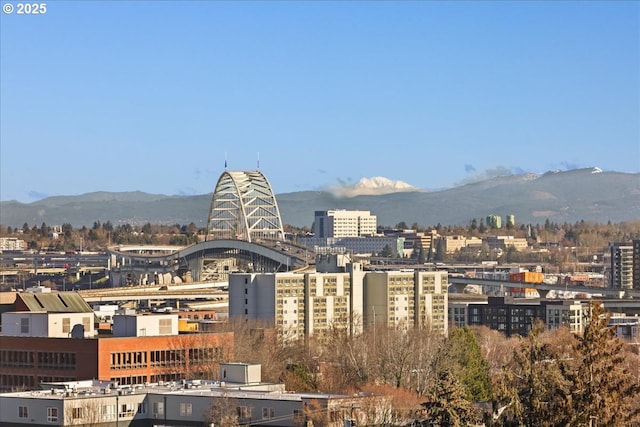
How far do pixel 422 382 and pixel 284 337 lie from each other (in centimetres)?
2710

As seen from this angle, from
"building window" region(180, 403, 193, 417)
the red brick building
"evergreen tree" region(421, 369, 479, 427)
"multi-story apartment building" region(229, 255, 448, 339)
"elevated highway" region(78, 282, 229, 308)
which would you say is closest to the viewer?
"evergreen tree" region(421, 369, 479, 427)

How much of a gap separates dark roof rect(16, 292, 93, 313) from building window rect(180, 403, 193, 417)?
860 inches

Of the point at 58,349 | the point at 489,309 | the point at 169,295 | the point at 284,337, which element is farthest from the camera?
the point at 169,295

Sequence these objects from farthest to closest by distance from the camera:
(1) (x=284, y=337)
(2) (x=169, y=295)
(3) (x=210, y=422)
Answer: (2) (x=169, y=295) < (1) (x=284, y=337) < (3) (x=210, y=422)

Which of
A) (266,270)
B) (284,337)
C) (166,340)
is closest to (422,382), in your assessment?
(166,340)

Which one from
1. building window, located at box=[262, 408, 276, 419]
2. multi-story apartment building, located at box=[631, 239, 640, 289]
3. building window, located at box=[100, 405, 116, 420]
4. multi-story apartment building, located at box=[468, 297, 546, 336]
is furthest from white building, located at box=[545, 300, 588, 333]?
multi-story apartment building, located at box=[631, 239, 640, 289]

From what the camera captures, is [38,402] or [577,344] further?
[38,402]

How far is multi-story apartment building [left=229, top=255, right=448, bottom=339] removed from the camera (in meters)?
106

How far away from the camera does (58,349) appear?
66.8m

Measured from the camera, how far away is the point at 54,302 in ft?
248

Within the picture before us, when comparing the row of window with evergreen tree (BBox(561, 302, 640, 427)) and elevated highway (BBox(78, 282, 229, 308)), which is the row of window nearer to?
evergreen tree (BBox(561, 302, 640, 427))

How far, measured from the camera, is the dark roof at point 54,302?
74312mm

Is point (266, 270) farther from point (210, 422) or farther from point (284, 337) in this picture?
point (210, 422)

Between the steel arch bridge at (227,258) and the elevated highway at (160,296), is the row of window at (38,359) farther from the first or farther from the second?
the steel arch bridge at (227,258)
